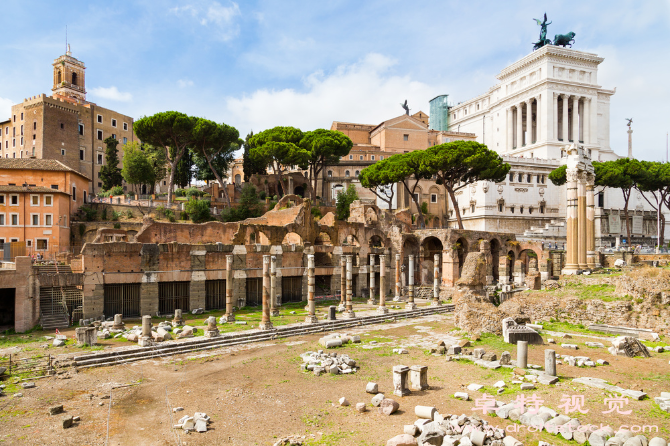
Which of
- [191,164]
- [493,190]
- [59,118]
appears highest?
[59,118]

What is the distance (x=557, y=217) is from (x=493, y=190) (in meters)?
9.83

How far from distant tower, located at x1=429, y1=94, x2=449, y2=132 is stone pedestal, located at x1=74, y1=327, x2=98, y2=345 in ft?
258

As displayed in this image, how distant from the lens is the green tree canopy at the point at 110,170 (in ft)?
169

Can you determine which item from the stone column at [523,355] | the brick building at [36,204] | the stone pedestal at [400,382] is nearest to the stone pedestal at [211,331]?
the stone pedestal at [400,382]

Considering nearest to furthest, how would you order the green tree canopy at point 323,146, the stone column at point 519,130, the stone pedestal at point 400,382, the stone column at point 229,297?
1. the stone pedestal at point 400,382
2. the stone column at point 229,297
3. the green tree canopy at point 323,146
4. the stone column at point 519,130

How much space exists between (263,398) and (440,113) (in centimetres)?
8291

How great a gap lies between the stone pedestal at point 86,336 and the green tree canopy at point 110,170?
39.9 m

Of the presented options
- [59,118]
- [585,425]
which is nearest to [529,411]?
[585,425]

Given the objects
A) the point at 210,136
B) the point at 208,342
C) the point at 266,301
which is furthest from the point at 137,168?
the point at 208,342

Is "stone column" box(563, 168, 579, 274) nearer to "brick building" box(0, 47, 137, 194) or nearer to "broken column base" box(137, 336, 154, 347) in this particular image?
"broken column base" box(137, 336, 154, 347)

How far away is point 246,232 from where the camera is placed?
2977 cm

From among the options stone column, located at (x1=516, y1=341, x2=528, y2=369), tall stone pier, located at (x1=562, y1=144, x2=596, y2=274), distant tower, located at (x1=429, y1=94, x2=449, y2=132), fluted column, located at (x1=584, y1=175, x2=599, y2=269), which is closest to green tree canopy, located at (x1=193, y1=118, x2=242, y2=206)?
tall stone pier, located at (x1=562, y1=144, x2=596, y2=274)

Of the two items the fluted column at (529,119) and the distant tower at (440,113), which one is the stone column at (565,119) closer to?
the fluted column at (529,119)

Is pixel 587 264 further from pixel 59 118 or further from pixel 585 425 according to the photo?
pixel 59 118
